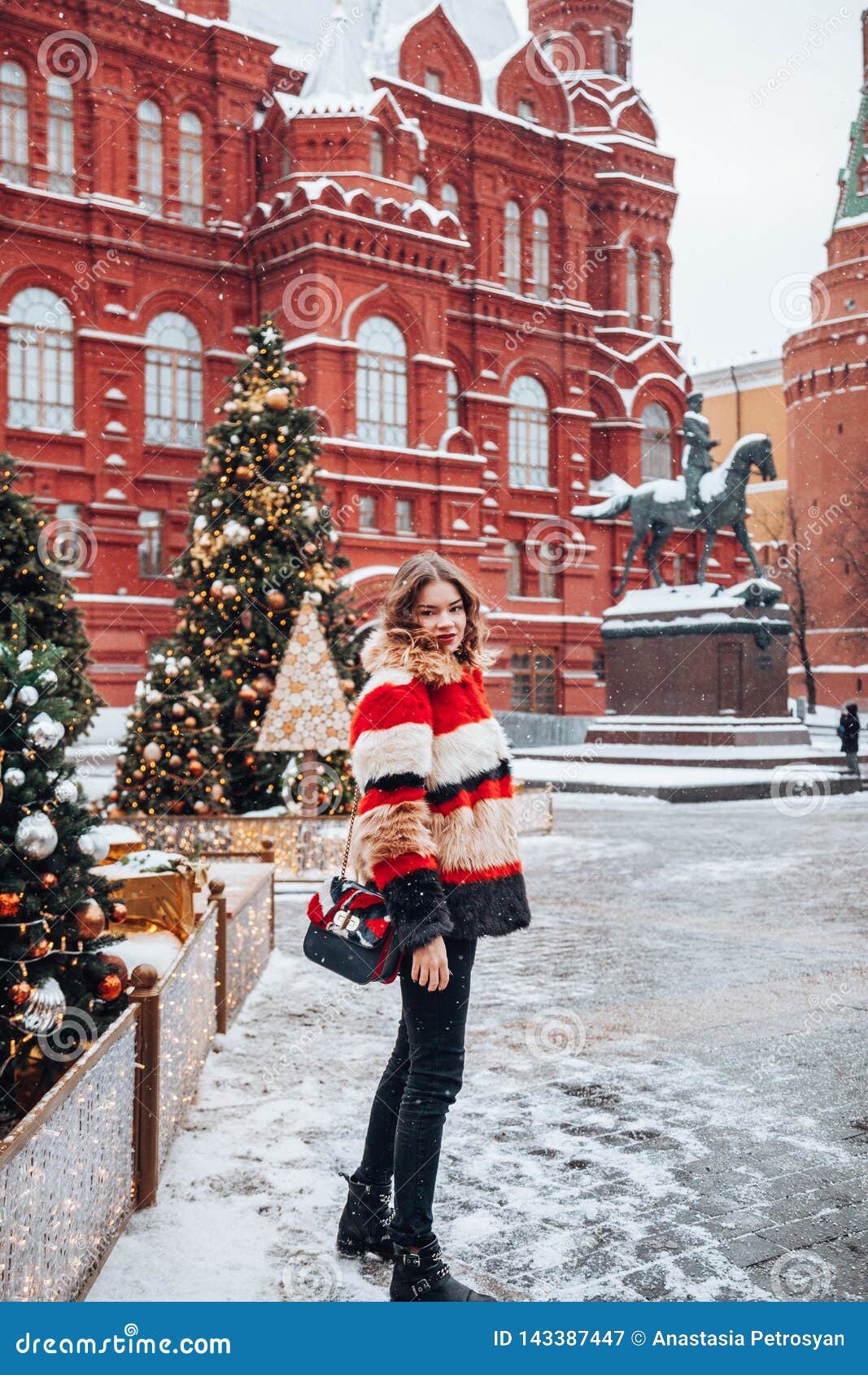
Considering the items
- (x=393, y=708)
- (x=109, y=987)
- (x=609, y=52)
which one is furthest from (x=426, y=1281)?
(x=609, y=52)

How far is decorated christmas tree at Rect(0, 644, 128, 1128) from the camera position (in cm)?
340

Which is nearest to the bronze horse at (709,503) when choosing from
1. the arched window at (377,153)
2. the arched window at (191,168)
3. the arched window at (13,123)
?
the arched window at (377,153)

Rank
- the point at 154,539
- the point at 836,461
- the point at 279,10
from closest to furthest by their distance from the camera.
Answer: the point at 154,539
the point at 279,10
the point at 836,461

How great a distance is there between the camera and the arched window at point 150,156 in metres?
31.2

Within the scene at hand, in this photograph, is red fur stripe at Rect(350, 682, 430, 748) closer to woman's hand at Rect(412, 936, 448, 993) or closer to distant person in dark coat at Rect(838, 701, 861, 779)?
woman's hand at Rect(412, 936, 448, 993)

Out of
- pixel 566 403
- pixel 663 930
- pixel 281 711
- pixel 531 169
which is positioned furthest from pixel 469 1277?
pixel 531 169

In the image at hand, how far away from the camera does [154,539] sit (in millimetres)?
30969

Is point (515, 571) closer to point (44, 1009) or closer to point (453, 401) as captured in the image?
point (453, 401)

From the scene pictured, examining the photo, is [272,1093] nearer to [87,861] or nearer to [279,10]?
[87,861]

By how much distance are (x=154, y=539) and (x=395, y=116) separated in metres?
13.6

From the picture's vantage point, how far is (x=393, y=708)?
3.11 meters

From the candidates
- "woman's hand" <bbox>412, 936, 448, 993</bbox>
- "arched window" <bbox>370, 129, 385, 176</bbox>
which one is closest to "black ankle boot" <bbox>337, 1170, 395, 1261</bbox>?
"woman's hand" <bbox>412, 936, 448, 993</bbox>

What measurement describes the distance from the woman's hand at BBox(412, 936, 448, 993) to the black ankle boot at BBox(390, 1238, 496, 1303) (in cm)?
68

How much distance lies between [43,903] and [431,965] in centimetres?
127
